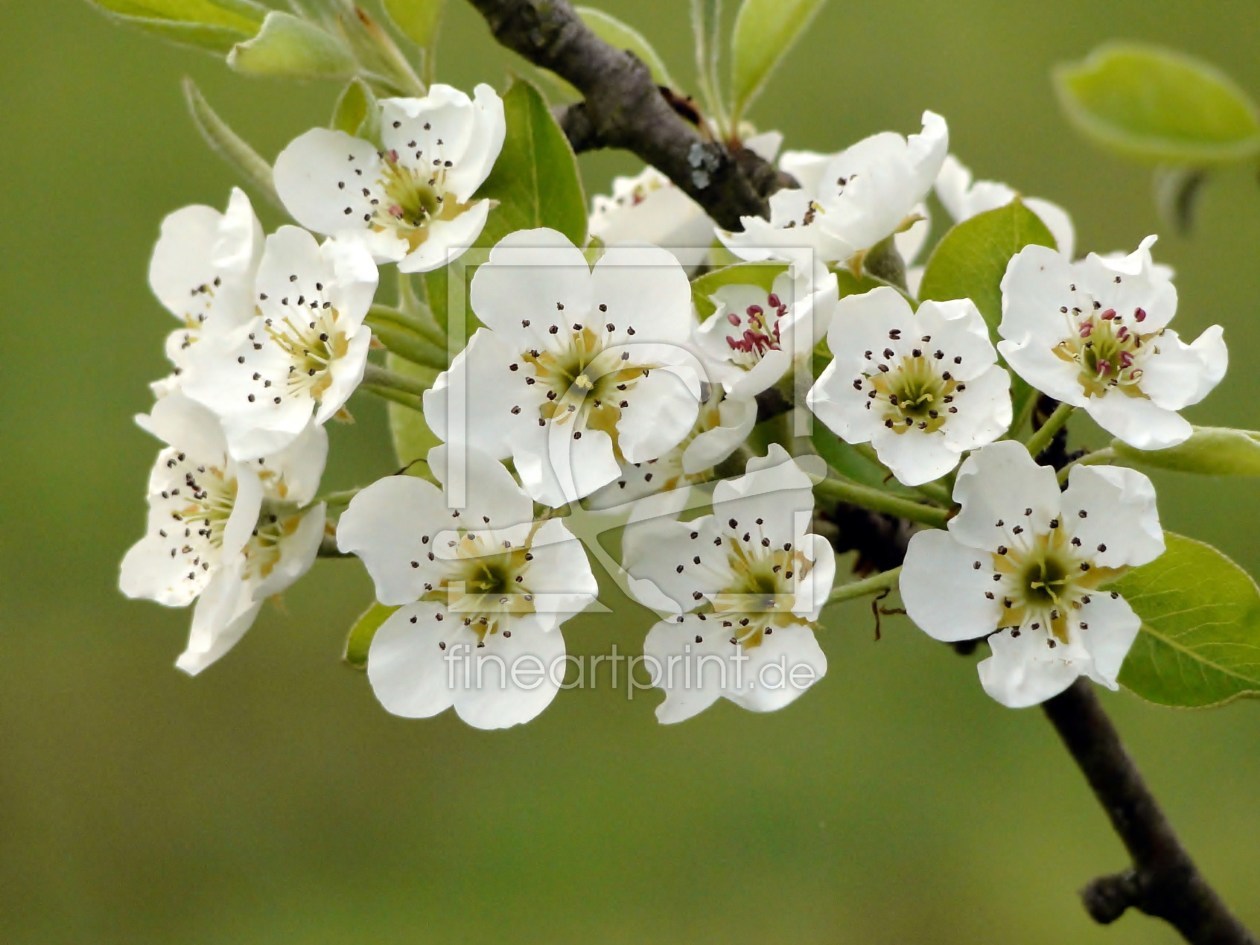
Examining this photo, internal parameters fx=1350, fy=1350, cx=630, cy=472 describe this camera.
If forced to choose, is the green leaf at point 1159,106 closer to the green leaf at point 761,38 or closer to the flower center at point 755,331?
the flower center at point 755,331

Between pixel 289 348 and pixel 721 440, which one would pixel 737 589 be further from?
pixel 289 348

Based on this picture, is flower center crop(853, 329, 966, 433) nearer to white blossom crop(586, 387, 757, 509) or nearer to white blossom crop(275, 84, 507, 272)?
white blossom crop(586, 387, 757, 509)

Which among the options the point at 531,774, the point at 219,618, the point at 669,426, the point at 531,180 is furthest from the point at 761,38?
the point at 531,774

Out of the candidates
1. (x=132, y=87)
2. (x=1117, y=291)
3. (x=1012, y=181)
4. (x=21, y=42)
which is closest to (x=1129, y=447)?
(x=1117, y=291)

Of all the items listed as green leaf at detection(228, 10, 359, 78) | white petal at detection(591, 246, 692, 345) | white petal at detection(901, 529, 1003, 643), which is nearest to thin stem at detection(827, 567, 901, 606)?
white petal at detection(901, 529, 1003, 643)

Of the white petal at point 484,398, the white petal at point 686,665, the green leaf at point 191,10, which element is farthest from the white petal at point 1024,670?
the green leaf at point 191,10


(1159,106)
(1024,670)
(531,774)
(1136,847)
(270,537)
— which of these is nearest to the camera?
(1159,106)
